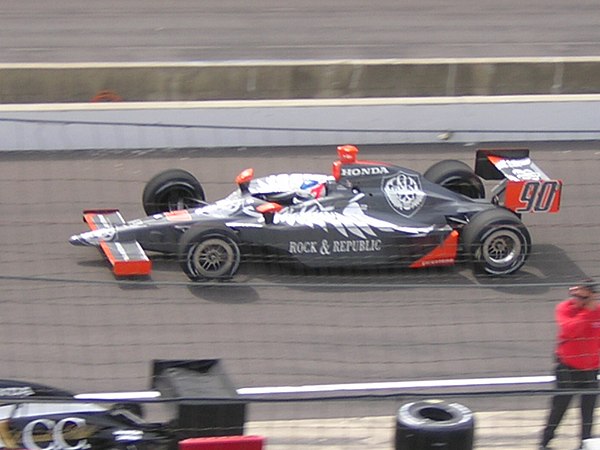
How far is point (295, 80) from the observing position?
53.2ft

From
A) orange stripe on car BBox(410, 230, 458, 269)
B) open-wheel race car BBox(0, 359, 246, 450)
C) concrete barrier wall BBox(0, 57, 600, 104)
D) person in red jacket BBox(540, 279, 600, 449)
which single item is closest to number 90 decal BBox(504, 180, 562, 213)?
orange stripe on car BBox(410, 230, 458, 269)

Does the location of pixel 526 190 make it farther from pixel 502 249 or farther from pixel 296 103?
pixel 296 103

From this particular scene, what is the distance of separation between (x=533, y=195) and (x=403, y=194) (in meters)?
1.15

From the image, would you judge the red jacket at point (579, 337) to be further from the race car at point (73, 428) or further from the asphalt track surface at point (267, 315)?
the race car at point (73, 428)

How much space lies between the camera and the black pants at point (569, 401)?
7043 millimetres

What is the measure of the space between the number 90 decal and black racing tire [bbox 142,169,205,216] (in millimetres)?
2779

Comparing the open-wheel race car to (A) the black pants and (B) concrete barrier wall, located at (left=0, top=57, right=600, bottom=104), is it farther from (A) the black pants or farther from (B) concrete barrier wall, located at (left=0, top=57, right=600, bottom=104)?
(B) concrete barrier wall, located at (left=0, top=57, right=600, bottom=104)

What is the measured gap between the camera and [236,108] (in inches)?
564

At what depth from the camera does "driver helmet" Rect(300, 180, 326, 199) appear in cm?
1066

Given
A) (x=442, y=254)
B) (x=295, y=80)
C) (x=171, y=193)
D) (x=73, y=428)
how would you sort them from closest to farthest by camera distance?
(x=73, y=428) → (x=442, y=254) → (x=171, y=193) → (x=295, y=80)

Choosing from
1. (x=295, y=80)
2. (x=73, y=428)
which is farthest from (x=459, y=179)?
(x=73, y=428)

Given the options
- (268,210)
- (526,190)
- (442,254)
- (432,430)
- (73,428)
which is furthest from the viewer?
(526,190)

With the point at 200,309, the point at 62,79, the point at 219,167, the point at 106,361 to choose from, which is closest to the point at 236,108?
the point at 219,167

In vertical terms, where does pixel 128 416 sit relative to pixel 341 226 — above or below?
below
